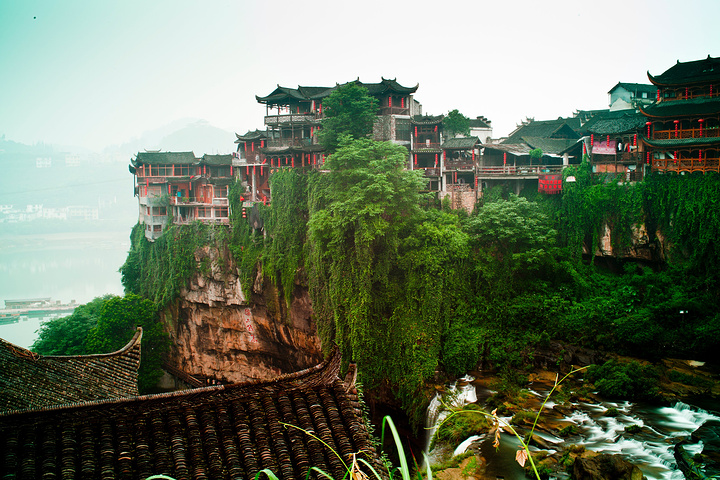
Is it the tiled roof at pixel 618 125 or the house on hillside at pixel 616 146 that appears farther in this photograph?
the tiled roof at pixel 618 125

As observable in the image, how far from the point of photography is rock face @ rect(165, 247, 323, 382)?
83.9 feet

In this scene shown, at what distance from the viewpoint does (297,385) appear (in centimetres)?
692

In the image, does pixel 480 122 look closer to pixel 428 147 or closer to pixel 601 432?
pixel 428 147

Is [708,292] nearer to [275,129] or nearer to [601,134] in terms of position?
[601,134]

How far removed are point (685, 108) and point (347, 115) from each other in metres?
16.6

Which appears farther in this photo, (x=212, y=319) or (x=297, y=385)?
(x=212, y=319)

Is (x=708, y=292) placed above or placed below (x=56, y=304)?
above

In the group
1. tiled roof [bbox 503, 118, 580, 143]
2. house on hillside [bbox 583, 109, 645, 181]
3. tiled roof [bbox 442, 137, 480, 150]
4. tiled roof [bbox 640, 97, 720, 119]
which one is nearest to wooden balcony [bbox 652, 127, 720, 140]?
tiled roof [bbox 640, 97, 720, 119]

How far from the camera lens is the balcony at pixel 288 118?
30217 mm

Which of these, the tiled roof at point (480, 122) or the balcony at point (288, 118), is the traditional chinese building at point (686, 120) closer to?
the tiled roof at point (480, 122)

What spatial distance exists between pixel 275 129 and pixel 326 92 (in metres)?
4.24

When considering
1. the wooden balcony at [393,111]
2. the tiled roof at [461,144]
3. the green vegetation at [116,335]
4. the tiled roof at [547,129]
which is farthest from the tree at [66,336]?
the tiled roof at [547,129]

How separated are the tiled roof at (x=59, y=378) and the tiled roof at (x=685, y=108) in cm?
2505

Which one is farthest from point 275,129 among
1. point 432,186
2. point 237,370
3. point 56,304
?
point 56,304
